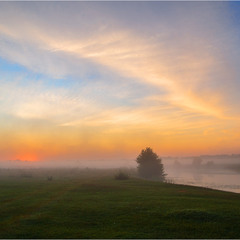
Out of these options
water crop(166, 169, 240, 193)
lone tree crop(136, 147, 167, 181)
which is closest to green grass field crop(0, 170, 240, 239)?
water crop(166, 169, 240, 193)

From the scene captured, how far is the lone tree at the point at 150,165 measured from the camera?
105m

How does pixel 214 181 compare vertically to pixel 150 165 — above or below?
below

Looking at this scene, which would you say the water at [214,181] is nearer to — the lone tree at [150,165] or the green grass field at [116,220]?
the lone tree at [150,165]

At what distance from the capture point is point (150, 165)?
106188 millimetres

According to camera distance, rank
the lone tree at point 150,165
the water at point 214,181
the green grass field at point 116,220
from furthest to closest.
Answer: the lone tree at point 150,165 → the water at point 214,181 → the green grass field at point 116,220

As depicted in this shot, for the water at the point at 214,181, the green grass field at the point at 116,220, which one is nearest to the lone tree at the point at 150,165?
the water at the point at 214,181

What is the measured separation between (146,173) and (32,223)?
8930cm

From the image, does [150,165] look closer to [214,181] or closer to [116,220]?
[214,181]

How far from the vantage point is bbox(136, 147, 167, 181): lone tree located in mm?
104938

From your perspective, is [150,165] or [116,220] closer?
[116,220]

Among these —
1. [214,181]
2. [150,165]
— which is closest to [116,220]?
[214,181]

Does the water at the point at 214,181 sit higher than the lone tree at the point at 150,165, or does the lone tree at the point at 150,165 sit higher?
the lone tree at the point at 150,165

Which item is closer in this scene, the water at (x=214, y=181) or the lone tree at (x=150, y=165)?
the water at (x=214, y=181)

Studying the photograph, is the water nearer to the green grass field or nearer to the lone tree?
the lone tree
